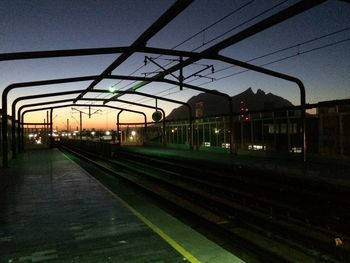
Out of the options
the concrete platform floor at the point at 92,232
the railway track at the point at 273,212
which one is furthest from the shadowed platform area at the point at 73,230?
the railway track at the point at 273,212

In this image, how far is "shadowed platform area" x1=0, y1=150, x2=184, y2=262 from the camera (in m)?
5.30

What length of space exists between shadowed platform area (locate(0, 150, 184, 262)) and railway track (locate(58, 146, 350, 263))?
2.21 metres

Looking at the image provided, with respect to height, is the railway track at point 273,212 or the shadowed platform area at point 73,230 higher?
the shadowed platform area at point 73,230

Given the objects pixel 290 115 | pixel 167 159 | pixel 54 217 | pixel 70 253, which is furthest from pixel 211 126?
pixel 70 253

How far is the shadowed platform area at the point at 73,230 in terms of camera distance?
209 inches

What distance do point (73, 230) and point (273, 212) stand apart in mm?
5689

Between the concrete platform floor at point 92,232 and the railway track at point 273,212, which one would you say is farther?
the railway track at point 273,212

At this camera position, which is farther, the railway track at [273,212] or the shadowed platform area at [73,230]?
the railway track at [273,212]

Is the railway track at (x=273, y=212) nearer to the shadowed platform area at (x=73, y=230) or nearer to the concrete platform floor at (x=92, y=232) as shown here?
the concrete platform floor at (x=92, y=232)

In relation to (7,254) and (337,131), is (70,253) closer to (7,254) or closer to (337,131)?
(7,254)

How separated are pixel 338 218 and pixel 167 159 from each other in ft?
48.2

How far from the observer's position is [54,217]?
771 centimetres

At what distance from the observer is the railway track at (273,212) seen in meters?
6.86

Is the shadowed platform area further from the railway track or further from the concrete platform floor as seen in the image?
the railway track
